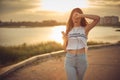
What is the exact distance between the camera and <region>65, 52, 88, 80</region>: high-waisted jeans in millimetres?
6516

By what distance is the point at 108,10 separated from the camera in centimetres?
1147

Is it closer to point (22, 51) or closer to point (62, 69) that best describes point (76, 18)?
point (62, 69)

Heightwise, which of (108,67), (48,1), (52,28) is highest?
(48,1)

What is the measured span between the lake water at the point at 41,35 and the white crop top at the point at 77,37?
460 cm

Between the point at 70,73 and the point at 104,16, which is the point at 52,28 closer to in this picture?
the point at 104,16

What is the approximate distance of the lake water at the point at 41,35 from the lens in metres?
11.4

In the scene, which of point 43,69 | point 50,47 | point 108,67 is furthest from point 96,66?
point 50,47

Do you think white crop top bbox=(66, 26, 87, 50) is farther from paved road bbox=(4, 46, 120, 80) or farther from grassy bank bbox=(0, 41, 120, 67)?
grassy bank bbox=(0, 41, 120, 67)

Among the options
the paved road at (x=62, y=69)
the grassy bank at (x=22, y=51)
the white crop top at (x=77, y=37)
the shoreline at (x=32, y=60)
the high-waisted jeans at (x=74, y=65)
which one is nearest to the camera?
the high-waisted jeans at (x=74, y=65)

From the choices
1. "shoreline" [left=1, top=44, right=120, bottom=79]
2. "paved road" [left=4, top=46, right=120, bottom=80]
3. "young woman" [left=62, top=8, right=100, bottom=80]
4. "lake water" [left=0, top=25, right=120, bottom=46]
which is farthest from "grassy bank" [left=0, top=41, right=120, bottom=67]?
"young woman" [left=62, top=8, right=100, bottom=80]

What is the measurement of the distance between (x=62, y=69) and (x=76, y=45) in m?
3.45

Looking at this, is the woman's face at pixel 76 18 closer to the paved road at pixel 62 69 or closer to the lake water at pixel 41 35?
the paved road at pixel 62 69

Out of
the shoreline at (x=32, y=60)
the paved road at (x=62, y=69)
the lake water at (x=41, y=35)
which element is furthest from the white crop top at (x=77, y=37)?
the lake water at (x=41, y=35)

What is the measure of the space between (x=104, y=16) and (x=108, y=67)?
1.80 metres
